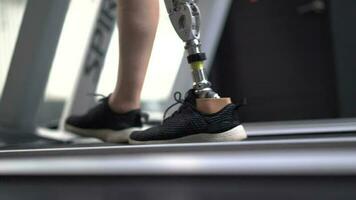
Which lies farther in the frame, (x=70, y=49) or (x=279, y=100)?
(x=279, y=100)

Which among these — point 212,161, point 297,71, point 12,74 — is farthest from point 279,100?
point 212,161

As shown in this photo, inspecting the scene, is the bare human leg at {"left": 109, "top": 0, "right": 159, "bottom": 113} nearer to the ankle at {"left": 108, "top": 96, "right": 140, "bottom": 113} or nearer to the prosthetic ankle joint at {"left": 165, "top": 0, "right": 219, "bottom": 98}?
the ankle at {"left": 108, "top": 96, "right": 140, "bottom": 113}

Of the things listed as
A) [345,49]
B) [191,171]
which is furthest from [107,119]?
[345,49]

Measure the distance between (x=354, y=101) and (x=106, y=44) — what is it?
5.39 ft

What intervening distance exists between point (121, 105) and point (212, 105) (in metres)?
0.48

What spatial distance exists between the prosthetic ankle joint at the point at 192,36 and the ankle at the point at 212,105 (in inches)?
0.8

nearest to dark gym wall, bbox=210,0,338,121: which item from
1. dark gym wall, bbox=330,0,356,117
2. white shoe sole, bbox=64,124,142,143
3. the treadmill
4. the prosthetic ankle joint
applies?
dark gym wall, bbox=330,0,356,117

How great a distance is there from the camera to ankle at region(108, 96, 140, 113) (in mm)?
1662

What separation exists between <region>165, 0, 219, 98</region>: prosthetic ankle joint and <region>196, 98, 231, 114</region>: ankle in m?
0.02

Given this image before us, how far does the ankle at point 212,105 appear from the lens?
1261 millimetres

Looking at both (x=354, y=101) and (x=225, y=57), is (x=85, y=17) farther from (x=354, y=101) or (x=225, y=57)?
(x=354, y=101)

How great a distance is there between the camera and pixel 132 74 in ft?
5.31

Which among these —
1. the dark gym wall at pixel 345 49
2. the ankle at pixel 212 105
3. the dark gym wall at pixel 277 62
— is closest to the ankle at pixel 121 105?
the ankle at pixel 212 105

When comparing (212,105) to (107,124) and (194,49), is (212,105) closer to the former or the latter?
(194,49)
